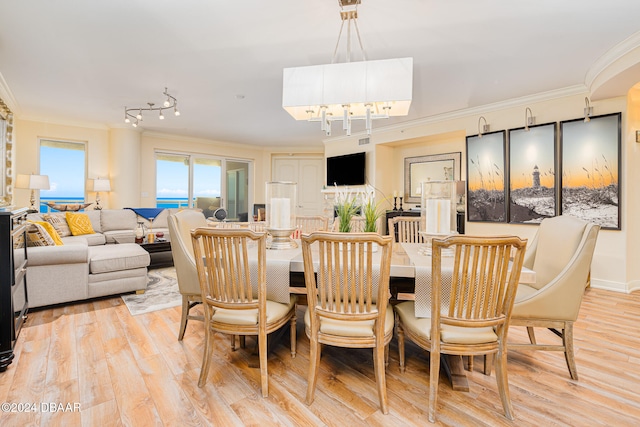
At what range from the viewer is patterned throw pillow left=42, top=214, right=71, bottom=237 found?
14.9 ft

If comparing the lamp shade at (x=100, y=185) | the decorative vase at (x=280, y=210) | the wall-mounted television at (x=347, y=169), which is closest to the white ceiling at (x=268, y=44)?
the decorative vase at (x=280, y=210)

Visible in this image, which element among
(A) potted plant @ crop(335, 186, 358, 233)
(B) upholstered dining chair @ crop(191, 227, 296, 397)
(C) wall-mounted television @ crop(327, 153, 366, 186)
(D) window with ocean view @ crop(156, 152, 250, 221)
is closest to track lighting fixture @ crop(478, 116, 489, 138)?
(C) wall-mounted television @ crop(327, 153, 366, 186)

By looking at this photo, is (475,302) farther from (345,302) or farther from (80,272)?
(80,272)

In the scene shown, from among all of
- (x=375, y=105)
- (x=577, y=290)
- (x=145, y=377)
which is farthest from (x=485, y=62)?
(x=145, y=377)

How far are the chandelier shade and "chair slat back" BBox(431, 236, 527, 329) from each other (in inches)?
44.6

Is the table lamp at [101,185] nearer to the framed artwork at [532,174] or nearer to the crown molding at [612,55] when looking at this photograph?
the framed artwork at [532,174]

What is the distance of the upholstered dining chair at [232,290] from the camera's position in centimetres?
158

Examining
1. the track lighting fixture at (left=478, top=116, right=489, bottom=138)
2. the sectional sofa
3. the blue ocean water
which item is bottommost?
the sectional sofa

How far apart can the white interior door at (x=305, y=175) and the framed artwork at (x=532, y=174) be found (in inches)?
195

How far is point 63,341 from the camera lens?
7.52ft

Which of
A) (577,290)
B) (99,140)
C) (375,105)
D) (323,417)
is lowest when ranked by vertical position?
(323,417)

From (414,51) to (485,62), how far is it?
32.9 inches

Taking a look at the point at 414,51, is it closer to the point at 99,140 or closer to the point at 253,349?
the point at 253,349

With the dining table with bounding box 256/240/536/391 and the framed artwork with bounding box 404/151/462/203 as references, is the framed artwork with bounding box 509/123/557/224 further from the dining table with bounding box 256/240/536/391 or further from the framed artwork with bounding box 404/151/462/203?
the dining table with bounding box 256/240/536/391
